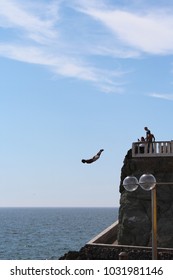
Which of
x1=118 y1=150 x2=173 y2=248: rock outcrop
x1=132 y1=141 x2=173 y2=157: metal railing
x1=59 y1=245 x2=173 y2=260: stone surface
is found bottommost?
x1=59 y1=245 x2=173 y2=260: stone surface

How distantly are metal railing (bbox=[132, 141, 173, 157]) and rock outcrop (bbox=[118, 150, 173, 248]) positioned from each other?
0.69ft

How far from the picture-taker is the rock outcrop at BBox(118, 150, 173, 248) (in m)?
23.1

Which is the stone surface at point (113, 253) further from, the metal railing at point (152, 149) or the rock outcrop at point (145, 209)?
the metal railing at point (152, 149)

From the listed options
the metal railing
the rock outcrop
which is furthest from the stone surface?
the metal railing

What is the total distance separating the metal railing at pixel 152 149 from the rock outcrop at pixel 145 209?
0.69 ft

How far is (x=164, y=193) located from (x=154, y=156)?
6.44ft

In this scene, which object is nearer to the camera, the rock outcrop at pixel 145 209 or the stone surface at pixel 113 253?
the stone surface at pixel 113 253

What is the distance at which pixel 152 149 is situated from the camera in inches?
978

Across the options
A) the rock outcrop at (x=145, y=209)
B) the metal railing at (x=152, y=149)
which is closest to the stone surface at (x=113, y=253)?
the rock outcrop at (x=145, y=209)

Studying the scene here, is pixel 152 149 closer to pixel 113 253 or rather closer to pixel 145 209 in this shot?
pixel 145 209

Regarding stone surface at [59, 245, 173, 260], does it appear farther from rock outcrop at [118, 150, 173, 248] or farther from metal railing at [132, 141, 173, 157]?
metal railing at [132, 141, 173, 157]

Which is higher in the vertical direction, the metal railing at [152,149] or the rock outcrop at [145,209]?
the metal railing at [152,149]

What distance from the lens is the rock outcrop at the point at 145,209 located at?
911 inches
